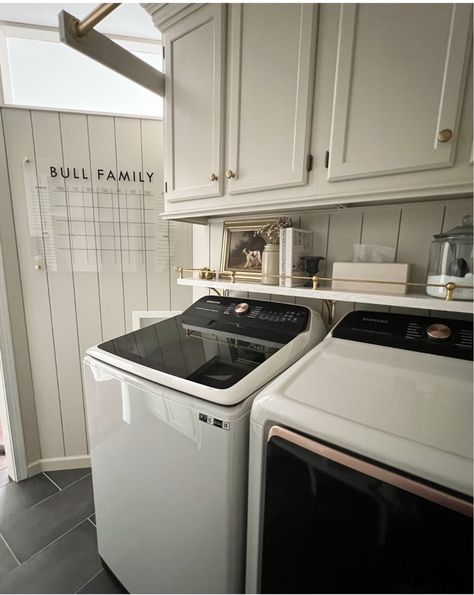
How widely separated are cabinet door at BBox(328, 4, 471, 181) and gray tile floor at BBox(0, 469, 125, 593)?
6.65 feet

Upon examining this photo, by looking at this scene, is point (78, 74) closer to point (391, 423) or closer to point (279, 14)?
point (279, 14)

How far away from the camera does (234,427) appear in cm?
73

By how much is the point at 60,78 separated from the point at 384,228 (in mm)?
2057

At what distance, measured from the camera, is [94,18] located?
36.2 inches

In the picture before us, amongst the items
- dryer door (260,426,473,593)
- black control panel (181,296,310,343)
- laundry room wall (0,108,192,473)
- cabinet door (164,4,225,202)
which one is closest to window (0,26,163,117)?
laundry room wall (0,108,192,473)

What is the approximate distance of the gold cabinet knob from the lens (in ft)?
2.42

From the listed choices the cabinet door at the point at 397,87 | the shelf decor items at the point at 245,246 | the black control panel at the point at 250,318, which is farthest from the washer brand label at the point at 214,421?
the cabinet door at the point at 397,87

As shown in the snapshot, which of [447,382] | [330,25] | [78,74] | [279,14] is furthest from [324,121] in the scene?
[78,74]

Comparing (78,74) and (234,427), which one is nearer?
(234,427)

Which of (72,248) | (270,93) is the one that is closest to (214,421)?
(270,93)

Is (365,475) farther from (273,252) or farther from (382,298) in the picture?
(273,252)

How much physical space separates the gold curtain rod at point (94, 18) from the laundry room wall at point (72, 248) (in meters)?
0.68

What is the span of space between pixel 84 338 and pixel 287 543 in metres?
1.61

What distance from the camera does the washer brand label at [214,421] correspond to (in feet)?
2.39
